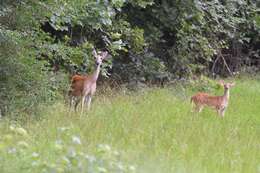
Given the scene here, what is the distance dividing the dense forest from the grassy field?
0.67 metres

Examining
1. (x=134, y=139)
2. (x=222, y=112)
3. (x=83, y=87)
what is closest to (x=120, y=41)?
(x=83, y=87)

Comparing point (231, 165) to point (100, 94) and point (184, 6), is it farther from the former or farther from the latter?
point (184, 6)

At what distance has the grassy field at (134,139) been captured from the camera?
650 centimetres

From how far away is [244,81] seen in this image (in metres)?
21.1

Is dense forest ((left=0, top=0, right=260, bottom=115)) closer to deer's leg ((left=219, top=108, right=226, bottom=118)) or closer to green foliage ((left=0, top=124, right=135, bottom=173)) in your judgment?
deer's leg ((left=219, top=108, right=226, bottom=118))

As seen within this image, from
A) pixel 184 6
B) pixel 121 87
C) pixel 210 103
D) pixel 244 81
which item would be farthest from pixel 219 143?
pixel 244 81

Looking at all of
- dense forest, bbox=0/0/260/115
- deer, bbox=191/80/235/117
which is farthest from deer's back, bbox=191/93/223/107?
dense forest, bbox=0/0/260/115

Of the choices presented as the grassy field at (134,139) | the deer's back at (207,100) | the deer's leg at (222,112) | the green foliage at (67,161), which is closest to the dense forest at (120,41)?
the grassy field at (134,139)

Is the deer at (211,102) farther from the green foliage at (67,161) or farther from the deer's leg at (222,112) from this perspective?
the green foliage at (67,161)

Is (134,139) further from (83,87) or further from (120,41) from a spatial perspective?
(120,41)

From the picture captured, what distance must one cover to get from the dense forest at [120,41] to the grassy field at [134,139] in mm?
673

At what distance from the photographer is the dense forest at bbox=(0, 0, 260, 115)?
11.8 metres

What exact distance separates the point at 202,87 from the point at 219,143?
814 centimetres

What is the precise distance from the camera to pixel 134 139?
9.98 metres
